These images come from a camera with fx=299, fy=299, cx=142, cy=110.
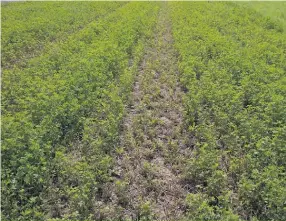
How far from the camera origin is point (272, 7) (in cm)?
2450

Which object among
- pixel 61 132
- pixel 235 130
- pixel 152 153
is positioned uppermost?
pixel 235 130

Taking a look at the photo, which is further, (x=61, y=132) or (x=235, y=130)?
(x=235, y=130)

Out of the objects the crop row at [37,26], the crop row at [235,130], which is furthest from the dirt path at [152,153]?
the crop row at [37,26]

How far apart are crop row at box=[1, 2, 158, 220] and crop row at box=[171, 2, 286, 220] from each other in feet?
6.25

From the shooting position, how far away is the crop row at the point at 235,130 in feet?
17.1

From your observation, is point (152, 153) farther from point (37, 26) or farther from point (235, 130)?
point (37, 26)

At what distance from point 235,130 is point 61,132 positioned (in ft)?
13.0

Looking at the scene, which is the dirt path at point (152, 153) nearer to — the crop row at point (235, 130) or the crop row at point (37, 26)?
→ the crop row at point (235, 130)

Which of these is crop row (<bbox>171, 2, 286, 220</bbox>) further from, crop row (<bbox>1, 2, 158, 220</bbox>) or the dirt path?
crop row (<bbox>1, 2, 158, 220</bbox>)

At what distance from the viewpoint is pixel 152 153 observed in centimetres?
688

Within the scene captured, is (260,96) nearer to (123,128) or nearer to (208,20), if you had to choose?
(123,128)

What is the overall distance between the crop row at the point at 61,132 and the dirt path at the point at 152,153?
422 millimetres

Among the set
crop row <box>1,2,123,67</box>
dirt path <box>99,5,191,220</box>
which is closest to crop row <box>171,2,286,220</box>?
dirt path <box>99,5,191,220</box>

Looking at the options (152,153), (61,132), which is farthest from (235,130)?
(61,132)
